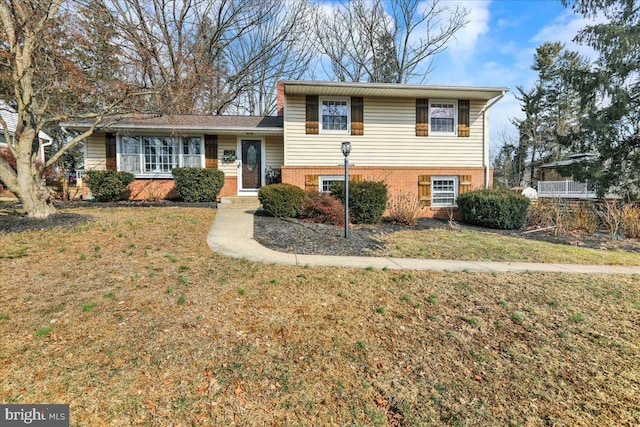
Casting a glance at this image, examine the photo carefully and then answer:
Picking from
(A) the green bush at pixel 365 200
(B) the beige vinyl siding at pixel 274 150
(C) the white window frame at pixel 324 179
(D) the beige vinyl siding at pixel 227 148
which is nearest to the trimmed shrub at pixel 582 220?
(A) the green bush at pixel 365 200

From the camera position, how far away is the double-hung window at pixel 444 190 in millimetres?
12398

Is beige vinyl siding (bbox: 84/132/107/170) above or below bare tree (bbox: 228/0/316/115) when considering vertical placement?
below

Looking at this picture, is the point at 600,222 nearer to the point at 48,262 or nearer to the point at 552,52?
the point at 48,262

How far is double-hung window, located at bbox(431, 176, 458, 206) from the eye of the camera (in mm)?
12398

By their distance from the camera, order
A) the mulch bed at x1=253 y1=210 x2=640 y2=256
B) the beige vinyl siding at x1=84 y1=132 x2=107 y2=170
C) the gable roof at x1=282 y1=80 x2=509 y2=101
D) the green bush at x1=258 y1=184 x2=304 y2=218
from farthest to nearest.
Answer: the beige vinyl siding at x1=84 y1=132 x2=107 y2=170 → the gable roof at x1=282 y1=80 x2=509 y2=101 → the green bush at x1=258 y1=184 x2=304 y2=218 → the mulch bed at x1=253 y1=210 x2=640 y2=256

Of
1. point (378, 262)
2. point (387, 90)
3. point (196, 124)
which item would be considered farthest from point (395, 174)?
point (196, 124)

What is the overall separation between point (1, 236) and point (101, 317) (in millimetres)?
4584

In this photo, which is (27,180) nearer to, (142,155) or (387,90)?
(142,155)

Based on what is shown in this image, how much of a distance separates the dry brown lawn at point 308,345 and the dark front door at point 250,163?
8.26 metres

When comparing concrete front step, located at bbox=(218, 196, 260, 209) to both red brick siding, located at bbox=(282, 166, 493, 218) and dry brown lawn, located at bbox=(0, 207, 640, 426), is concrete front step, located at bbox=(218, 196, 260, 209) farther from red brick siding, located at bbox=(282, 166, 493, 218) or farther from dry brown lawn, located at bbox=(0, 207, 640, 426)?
dry brown lawn, located at bbox=(0, 207, 640, 426)

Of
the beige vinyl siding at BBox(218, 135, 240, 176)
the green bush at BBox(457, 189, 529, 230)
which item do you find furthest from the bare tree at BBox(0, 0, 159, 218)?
the green bush at BBox(457, 189, 529, 230)

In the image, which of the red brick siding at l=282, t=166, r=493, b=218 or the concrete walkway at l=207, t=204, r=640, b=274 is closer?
the concrete walkway at l=207, t=204, r=640, b=274

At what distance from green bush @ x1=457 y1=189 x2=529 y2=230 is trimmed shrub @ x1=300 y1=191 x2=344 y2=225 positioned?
472 cm

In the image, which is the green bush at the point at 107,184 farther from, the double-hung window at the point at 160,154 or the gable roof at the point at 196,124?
the gable roof at the point at 196,124
